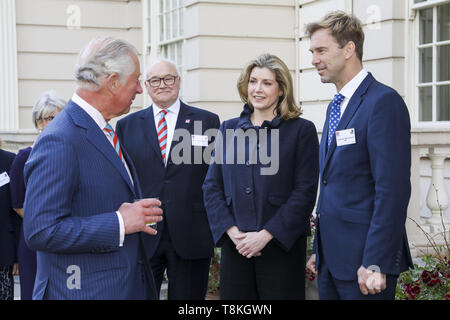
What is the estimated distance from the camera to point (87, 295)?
2.25 metres

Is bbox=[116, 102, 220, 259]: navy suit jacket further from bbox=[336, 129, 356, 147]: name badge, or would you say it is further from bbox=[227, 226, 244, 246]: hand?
bbox=[336, 129, 356, 147]: name badge

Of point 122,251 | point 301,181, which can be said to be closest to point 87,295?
point 122,251

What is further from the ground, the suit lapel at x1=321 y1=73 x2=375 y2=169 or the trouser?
the suit lapel at x1=321 y1=73 x2=375 y2=169

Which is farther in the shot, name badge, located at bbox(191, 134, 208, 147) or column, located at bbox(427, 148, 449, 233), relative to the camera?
column, located at bbox(427, 148, 449, 233)

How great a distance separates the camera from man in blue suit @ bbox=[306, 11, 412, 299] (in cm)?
257

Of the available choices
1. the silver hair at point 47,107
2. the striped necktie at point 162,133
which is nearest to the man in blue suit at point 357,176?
the striped necktie at point 162,133

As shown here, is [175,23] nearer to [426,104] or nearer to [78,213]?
[426,104]

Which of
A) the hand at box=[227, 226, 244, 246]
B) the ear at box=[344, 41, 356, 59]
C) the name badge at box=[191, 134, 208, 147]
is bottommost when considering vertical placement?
the hand at box=[227, 226, 244, 246]

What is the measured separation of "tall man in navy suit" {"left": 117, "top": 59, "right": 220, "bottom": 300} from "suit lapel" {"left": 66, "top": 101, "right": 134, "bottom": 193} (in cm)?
153

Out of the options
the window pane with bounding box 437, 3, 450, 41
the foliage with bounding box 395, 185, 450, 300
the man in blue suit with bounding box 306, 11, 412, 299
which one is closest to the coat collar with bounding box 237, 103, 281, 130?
the man in blue suit with bounding box 306, 11, 412, 299

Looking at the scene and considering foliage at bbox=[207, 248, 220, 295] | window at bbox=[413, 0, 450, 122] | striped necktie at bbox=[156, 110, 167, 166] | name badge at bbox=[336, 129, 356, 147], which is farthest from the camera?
window at bbox=[413, 0, 450, 122]

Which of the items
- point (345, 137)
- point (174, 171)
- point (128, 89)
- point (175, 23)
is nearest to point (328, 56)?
point (345, 137)
